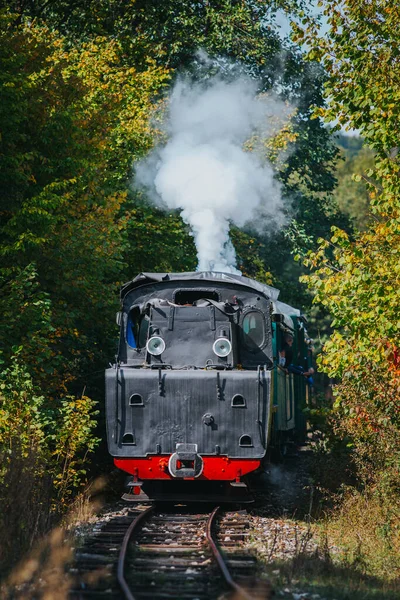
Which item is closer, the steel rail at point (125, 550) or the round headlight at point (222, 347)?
the steel rail at point (125, 550)

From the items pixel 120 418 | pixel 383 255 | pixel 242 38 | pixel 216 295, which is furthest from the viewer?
pixel 242 38

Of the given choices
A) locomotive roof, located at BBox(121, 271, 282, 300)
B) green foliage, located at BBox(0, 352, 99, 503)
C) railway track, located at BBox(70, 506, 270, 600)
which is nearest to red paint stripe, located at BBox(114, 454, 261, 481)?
railway track, located at BBox(70, 506, 270, 600)

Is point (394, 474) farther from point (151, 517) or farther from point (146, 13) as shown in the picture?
point (146, 13)

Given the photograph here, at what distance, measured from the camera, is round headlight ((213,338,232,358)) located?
12070mm

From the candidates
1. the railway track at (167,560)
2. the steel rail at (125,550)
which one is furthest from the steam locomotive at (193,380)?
the railway track at (167,560)

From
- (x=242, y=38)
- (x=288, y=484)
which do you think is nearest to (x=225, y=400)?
(x=288, y=484)

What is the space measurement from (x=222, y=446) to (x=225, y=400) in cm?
62

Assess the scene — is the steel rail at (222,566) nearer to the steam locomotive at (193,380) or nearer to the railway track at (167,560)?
the railway track at (167,560)

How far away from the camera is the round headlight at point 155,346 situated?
12.3m

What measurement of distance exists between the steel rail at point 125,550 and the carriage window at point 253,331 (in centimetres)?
280

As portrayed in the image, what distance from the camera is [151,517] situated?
12008 millimetres

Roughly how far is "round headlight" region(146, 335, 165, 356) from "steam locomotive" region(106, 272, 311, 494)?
14mm

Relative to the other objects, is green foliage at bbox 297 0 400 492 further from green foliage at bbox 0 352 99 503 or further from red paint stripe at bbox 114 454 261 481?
green foliage at bbox 0 352 99 503

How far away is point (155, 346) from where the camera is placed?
40.3 feet
